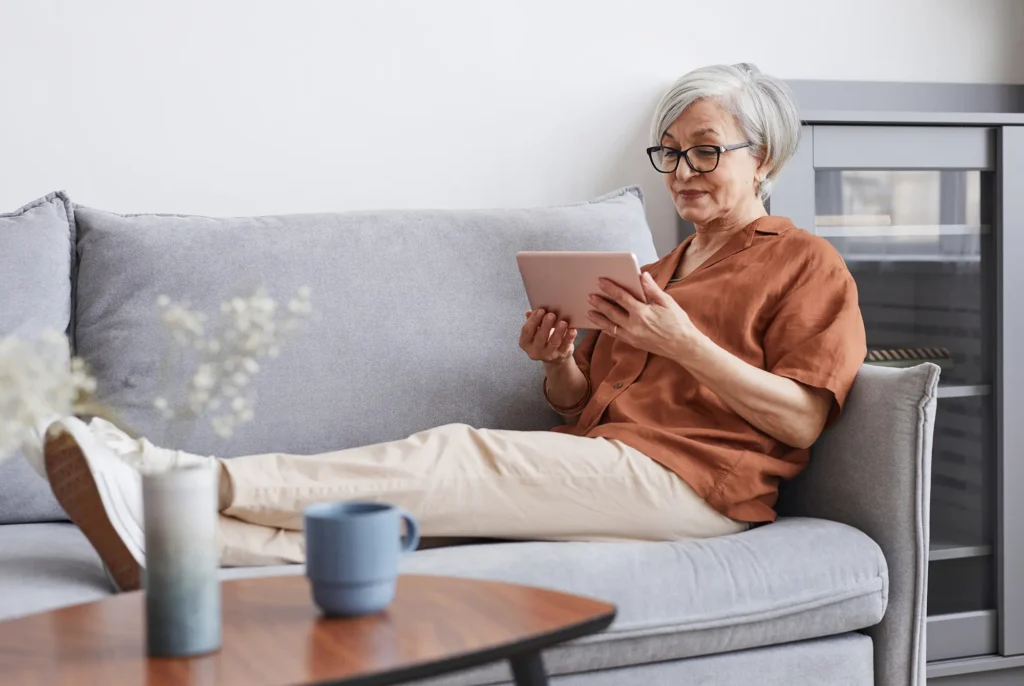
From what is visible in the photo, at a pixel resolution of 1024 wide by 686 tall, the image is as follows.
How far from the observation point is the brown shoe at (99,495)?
1.22 m

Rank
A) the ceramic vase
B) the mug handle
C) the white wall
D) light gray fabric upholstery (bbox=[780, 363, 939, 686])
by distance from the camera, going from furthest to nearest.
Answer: the white wall → light gray fabric upholstery (bbox=[780, 363, 939, 686]) → the mug handle → the ceramic vase

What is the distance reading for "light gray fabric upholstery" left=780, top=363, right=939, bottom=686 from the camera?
5.03 feet

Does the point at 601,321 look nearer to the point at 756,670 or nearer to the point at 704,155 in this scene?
the point at 704,155

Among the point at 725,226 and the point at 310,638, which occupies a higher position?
the point at 725,226

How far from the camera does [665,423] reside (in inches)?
66.9

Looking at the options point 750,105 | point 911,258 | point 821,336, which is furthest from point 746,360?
point 911,258

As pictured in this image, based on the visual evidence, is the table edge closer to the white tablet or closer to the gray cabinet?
the white tablet

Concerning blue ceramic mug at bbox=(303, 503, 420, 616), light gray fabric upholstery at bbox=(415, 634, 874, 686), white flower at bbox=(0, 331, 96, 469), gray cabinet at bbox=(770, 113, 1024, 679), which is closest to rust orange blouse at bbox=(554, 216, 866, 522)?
light gray fabric upholstery at bbox=(415, 634, 874, 686)

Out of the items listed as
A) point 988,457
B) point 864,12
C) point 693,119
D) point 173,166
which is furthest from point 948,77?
point 173,166

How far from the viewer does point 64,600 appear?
126 cm

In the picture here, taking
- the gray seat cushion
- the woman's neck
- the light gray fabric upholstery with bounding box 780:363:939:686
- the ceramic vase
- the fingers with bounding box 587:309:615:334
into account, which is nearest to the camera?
the ceramic vase

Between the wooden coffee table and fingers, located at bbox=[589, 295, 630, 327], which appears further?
fingers, located at bbox=[589, 295, 630, 327]

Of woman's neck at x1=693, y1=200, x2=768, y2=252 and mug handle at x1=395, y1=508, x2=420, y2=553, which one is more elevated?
woman's neck at x1=693, y1=200, x2=768, y2=252

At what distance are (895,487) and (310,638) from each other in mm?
1001
